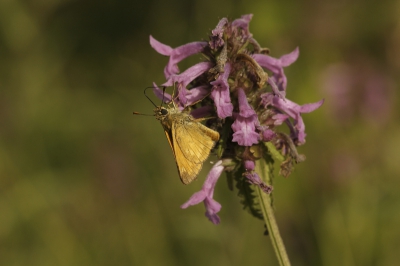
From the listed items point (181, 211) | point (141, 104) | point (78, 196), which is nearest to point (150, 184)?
point (181, 211)

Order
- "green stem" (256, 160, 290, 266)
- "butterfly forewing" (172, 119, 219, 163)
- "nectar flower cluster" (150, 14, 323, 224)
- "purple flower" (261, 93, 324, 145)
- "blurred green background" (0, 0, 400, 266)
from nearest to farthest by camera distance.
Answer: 1. "green stem" (256, 160, 290, 266)
2. "nectar flower cluster" (150, 14, 323, 224)
3. "butterfly forewing" (172, 119, 219, 163)
4. "purple flower" (261, 93, 324, 145)
5. "blurred green background" (0, 0, 400, 266)

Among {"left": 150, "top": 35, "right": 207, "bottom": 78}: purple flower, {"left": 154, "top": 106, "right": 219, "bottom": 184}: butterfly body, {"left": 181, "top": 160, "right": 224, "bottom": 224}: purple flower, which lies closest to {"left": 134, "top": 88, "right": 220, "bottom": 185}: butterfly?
{"left": 154, "top": 106, "right": 219, "bottom": 184}: butterfly body

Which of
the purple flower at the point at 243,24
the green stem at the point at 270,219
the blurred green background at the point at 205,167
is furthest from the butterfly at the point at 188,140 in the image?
the blurred green background at the point at 205,167

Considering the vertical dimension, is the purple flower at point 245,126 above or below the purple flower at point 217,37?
Result: below

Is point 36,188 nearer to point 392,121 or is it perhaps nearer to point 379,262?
point 379,262

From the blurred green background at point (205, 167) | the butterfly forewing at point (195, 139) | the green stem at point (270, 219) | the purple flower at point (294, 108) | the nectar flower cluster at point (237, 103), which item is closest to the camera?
the green stem at point (270, 219)

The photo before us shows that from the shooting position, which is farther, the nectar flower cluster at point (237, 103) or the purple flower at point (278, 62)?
the purple flower at point (278, 62)

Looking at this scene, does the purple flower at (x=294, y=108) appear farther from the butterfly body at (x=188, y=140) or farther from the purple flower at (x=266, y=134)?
the butterfly body at (x=188, y=140)

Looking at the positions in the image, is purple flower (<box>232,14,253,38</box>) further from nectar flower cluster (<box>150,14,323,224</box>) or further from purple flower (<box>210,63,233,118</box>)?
purple flower (<box>210,63,233,118</box>)
